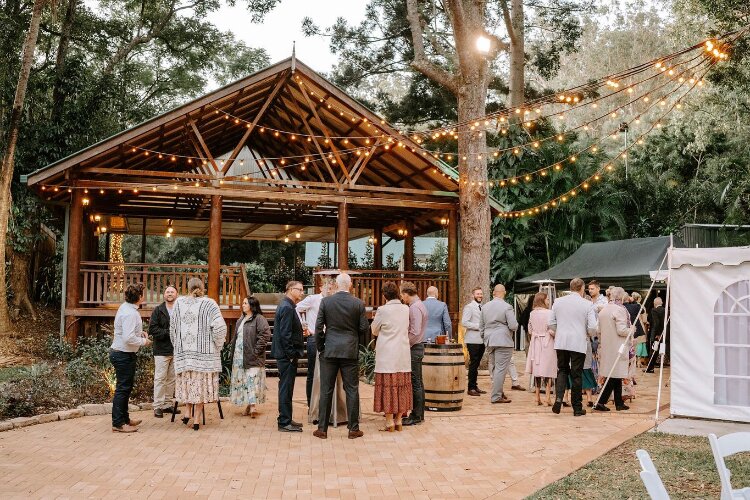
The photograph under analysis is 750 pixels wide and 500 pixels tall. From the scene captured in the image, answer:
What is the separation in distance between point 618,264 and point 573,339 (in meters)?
7.20

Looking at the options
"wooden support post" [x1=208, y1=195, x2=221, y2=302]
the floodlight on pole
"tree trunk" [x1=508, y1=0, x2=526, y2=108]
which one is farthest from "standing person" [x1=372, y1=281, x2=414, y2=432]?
"tree trunk" [x1=508, y1=0, x2=526, y2=108]

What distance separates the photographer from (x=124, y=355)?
7.27m

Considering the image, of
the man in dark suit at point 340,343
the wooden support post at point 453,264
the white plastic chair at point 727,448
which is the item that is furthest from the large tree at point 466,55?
the white plastic chair at point 727,448

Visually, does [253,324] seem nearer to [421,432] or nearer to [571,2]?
[421,432]

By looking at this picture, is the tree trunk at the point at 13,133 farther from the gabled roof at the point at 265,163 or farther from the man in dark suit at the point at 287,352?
the man in dark suit at the point at 287,352

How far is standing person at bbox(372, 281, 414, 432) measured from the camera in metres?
7.40

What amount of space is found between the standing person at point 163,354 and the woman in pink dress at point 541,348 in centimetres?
475

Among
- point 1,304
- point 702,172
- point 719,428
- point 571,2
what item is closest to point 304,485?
point 719,428

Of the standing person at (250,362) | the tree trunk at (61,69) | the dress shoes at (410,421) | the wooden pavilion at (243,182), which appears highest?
the tree trunk at (61,69)

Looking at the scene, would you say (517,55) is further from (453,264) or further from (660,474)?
(660,474)

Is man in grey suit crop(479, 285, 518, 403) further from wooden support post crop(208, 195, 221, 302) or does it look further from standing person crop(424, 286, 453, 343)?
wooden support post crop(208, 195, 221, 302)

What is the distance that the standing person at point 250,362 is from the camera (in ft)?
27.3

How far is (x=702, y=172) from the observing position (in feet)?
77.5

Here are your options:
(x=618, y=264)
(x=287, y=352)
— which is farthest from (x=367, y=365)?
(x=618, y=264)
